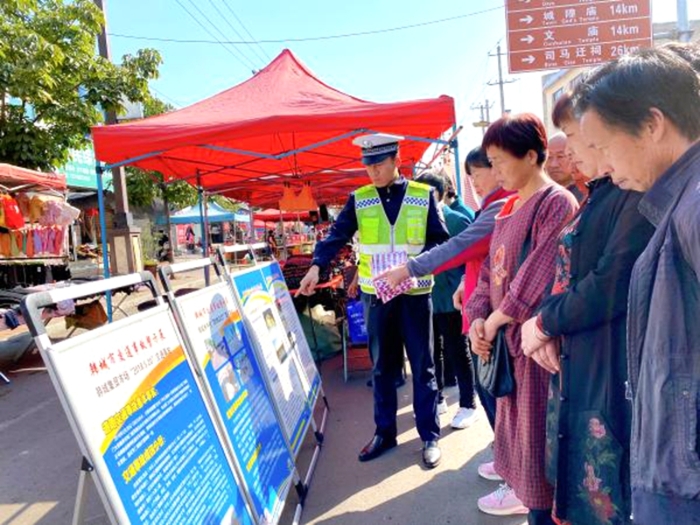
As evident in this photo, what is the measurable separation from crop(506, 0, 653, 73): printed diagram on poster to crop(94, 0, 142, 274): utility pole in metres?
7.46

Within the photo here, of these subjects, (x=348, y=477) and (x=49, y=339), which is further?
(x=348, y=477)

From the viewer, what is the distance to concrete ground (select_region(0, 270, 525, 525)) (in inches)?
98.3

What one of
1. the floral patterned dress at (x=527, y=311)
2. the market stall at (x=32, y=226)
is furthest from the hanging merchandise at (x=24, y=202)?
the floral patterned dress at (x=527, y=311)

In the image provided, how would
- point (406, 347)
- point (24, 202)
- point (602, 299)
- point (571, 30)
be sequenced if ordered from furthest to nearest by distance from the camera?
point (571, 30) < point (24, 202) < point (406, 347) < point (602, 299)

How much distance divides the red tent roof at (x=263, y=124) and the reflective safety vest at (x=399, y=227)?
136 centimetres

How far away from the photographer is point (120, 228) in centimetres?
962

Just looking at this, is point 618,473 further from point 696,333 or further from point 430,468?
point 430,468

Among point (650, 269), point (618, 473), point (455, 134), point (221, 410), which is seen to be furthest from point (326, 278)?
point (650, 269)

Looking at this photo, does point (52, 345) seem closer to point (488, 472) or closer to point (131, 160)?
point (488, 472)

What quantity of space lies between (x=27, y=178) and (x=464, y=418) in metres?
6.44

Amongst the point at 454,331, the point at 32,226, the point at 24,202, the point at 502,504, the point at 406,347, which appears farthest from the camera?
the point at 32,226

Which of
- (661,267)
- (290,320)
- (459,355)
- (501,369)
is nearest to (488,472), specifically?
(459,355)

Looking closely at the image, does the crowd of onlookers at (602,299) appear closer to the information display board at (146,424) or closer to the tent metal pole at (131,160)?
the information display board at (146,424)

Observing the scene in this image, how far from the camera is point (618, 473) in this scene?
1.35 meters
